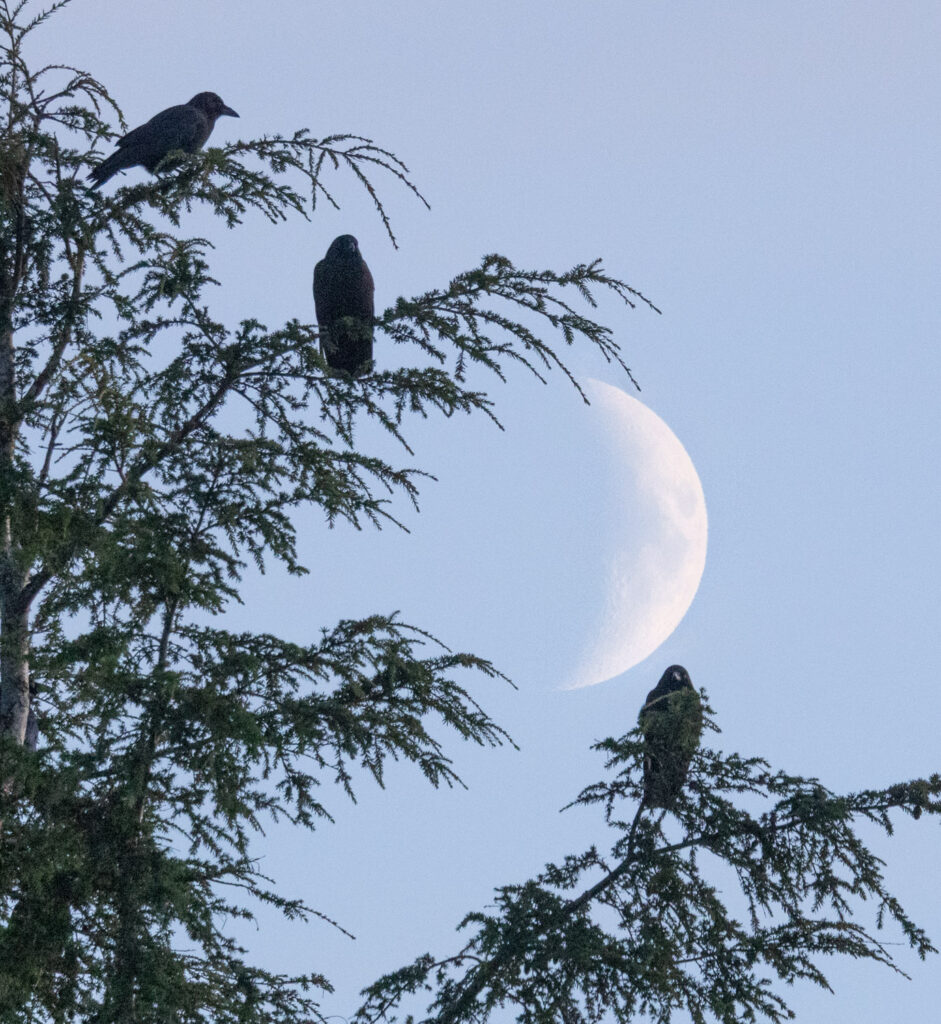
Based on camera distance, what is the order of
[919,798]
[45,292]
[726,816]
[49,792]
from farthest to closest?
[45,292] → [726,816] → [919,798] → [49,792]

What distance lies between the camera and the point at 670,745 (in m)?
6.52

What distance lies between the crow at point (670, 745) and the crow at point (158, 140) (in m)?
4.15

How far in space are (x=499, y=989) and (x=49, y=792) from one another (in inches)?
97.3

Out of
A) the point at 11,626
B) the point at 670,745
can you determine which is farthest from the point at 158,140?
the point at 670,745

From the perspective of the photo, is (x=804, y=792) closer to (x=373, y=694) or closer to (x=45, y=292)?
(x=373, y=694)

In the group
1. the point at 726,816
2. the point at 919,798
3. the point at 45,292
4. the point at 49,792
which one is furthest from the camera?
the point at 45,292

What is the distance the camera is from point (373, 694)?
20.0ft

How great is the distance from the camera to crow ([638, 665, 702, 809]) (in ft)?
20.7

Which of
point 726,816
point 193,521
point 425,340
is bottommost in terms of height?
point 726,816

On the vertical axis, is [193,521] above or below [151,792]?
above

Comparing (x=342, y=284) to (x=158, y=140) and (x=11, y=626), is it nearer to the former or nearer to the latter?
(x=158, y=140)

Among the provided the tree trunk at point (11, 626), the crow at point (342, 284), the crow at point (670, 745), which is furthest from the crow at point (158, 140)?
the crow at point (670, 745)

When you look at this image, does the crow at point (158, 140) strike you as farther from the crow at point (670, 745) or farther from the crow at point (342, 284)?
the crow at point (670, 745)

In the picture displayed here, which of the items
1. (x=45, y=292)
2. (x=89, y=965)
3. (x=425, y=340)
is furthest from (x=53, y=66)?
(x=89, y=965)
